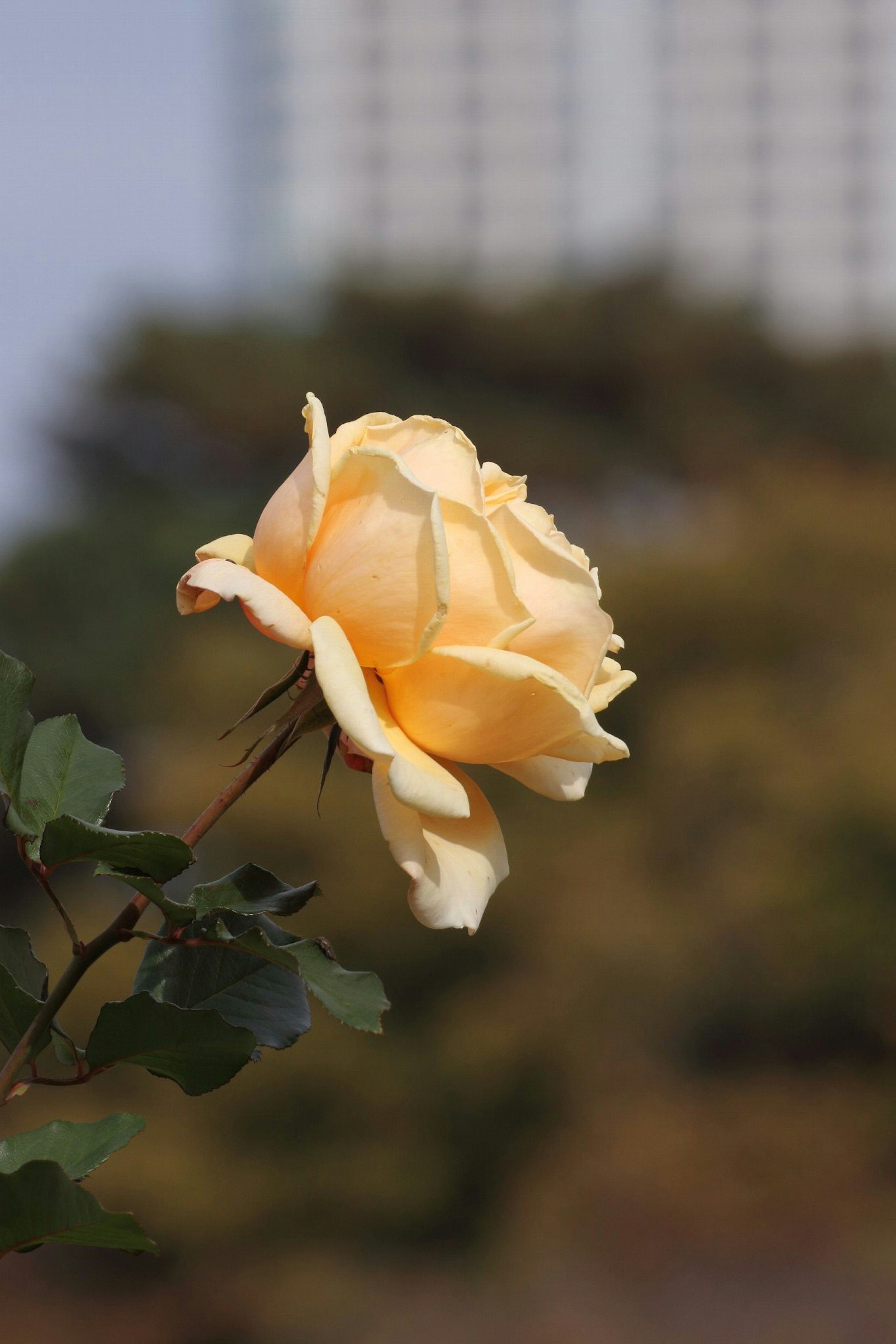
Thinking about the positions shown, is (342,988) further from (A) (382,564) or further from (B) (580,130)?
(B) (580,130)

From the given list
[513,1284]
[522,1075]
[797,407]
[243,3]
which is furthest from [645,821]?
[243,3]

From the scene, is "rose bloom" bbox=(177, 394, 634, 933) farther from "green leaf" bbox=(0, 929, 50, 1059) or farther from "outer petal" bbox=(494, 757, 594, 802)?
"green leaf" bbox=(0, 929, 50, 1059)

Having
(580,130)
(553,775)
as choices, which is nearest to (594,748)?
(553,775)

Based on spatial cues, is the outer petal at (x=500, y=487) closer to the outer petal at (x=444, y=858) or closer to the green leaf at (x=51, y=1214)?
the outer petal at (x=444, y=858)

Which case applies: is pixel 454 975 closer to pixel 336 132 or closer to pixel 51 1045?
pixel 51 1045

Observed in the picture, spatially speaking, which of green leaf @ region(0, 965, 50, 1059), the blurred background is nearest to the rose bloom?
green leaf @ region(0, 965, 50, 1059)

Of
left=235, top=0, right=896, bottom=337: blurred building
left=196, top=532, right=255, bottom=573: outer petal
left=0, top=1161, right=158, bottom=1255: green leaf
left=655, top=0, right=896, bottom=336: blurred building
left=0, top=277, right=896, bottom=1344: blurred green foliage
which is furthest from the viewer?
left=655, top=0, right=896, bottom=336: blurred building
